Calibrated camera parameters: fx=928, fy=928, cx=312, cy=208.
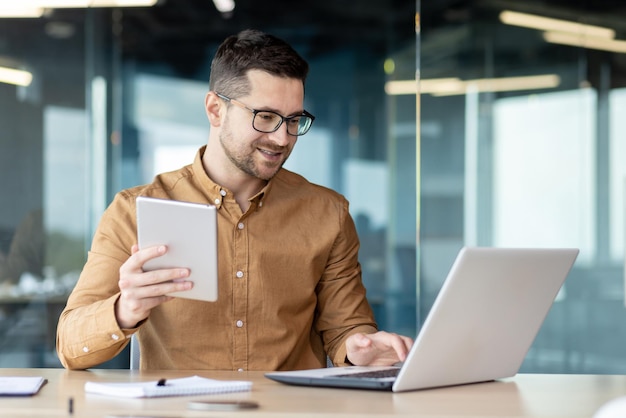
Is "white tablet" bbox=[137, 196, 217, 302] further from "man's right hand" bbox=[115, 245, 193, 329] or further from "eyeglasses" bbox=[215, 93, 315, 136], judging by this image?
"eyeglasses" bbox=[215, 93, 315, 136]

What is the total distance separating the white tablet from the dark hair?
26.9 inches

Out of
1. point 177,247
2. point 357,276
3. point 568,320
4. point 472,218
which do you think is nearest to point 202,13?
point 472,218

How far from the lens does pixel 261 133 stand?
2.31 metres

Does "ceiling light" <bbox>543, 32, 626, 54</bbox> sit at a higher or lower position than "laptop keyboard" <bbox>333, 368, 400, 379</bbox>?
higher

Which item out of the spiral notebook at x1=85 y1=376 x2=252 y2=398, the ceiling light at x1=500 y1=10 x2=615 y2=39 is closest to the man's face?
the spiral notebook at x1=85 y1=376 x2=252 y2=398

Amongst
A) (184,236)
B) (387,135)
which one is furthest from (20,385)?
(387,135)

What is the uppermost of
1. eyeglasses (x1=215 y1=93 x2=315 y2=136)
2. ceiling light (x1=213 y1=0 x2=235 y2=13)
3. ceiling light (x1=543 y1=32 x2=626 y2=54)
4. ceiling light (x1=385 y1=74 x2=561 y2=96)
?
ceiling light (x1=213 y1=0 x2=235 y2=13)

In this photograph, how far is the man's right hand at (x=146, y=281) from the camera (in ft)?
5.74

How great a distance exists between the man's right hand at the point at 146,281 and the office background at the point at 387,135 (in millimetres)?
3063

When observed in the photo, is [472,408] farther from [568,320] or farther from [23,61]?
[23,61]

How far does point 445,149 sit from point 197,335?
2751mm

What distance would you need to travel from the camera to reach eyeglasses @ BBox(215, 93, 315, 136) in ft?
7.50

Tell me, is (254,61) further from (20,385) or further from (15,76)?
(15,76)

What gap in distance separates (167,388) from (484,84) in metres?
3.40
